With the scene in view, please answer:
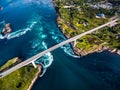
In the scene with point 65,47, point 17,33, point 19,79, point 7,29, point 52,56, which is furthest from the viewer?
point 7,29

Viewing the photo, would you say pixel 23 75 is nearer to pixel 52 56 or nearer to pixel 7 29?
pixel 52 56

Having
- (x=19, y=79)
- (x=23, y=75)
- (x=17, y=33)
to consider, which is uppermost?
(x=23, y=75)

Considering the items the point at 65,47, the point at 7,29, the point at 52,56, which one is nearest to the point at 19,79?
the point at 52,56

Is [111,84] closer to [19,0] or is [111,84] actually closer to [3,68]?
[3,68]

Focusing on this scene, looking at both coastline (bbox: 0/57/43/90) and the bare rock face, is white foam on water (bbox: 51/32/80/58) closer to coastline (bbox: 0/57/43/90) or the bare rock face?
coastline (bbox: 0/57/43/90)

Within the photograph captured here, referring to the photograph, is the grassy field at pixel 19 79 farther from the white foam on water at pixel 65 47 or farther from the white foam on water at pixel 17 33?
the white foam on water at pixel 17 33

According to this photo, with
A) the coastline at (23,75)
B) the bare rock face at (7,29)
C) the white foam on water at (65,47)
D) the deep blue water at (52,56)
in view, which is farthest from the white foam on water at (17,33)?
the coastline at (23,75)
